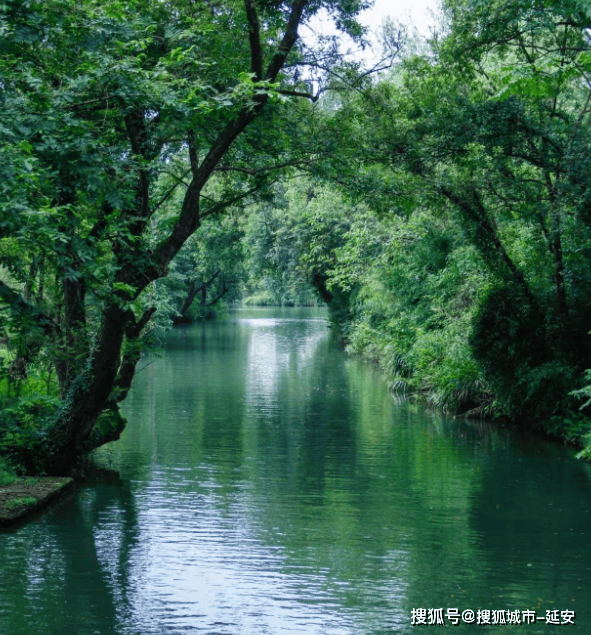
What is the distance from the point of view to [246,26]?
12023 millimetres

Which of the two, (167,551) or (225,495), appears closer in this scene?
(167,551)

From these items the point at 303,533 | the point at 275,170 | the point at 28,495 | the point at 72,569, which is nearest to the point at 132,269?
the point at 28,495

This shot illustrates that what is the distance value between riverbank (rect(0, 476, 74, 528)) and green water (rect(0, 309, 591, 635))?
0.69ft

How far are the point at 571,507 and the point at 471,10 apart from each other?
8.88 m

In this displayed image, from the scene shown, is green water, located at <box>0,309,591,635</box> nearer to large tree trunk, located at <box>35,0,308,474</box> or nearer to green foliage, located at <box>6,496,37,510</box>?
green foliage, located at <box>6,496,37,510</box>

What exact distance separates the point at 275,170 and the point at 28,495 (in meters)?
6.89

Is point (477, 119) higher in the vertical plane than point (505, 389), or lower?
higher

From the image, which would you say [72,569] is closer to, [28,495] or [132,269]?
[28,495]

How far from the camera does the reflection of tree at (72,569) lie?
734 cm

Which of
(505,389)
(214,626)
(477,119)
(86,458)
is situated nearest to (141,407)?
(86,458)

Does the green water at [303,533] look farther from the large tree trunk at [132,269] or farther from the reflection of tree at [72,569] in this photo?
the large tree trunk at [132,269]

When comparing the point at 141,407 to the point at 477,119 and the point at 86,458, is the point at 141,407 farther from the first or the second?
the point at 477,119

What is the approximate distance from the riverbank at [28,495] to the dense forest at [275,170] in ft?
1.86

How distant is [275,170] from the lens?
14.5 metres
